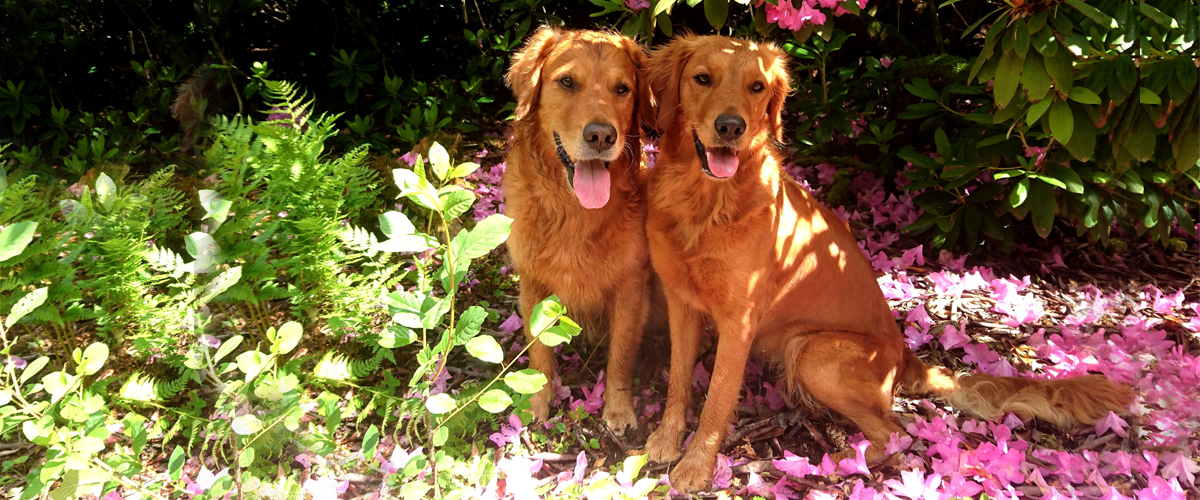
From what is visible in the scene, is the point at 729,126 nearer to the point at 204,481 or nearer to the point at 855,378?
the point at 855,378

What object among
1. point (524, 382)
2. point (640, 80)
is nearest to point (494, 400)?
point (524, 382)

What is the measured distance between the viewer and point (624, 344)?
2.89m

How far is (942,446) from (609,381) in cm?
127

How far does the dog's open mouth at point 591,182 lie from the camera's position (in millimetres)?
2414

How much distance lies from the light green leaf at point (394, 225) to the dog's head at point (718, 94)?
114 centimetres

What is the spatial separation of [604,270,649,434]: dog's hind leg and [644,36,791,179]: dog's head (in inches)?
26.0

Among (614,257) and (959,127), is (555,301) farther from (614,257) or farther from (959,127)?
(959,127)

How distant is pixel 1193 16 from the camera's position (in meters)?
2.35

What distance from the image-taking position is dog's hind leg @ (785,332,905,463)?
102 inches

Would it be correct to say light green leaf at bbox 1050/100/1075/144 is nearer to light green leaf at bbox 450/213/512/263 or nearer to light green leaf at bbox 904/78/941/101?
light green leaf at bbox 904/78/941/101

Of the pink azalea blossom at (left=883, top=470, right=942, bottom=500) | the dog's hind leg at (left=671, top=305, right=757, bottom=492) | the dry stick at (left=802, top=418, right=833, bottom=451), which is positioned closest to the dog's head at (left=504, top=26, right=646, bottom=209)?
the dog's hind leg at (left=671, top=305, right=757, bottom=492)

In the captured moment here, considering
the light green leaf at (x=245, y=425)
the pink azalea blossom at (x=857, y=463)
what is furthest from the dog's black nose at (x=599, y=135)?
the pink azalea blossom at (x=857, y=463)

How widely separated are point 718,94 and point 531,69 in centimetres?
70

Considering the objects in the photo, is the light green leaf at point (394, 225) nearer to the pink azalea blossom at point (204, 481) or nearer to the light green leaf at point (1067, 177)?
the pink azalea blossom at point (204, 481)
